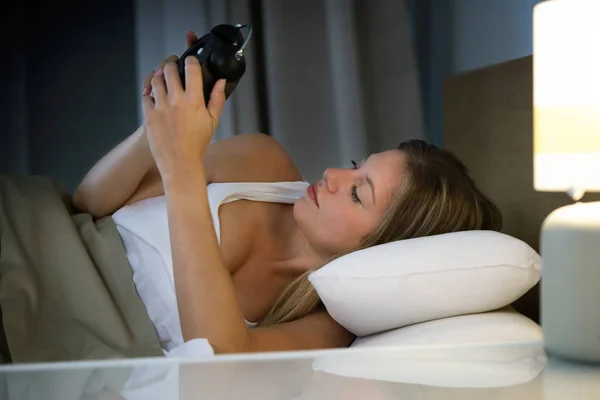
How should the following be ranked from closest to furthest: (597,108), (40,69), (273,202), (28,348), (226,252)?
(597,108)
(28,348)
(226,252)
(273,202)
(40,69)

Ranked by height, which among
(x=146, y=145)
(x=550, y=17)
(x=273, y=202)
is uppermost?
(x=550, y=17)

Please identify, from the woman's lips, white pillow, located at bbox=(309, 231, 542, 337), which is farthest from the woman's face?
white pillow, located at bbox=(309, 231, 542, 337)

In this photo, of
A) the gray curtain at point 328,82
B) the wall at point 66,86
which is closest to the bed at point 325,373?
the gray curtain at point 328,82

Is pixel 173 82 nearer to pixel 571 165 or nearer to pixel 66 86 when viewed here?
pixel 571 165

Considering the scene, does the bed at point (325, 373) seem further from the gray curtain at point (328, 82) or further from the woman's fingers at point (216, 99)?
the gray curtain at point (328, 82)

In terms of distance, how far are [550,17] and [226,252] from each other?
530 millimetres

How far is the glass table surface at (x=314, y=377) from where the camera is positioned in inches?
18.5

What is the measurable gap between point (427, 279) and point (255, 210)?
34 centimetres

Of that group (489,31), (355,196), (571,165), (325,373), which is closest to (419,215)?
(355,196)

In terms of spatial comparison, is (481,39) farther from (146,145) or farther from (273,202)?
(146,145)

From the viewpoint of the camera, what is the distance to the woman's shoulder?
101 cm

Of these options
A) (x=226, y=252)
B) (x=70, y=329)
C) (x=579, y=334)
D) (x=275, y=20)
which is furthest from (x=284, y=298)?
(x=275, y=20)

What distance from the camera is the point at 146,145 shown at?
945 millimetres

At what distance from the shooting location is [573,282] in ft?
1.88
